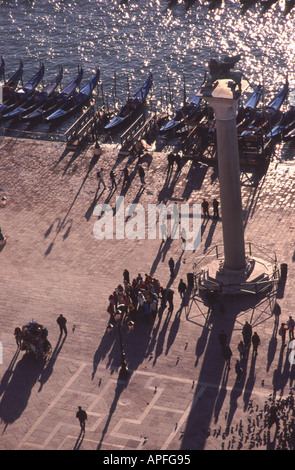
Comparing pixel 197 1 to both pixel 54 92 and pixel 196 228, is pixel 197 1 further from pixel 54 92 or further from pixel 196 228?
pixel 196 228

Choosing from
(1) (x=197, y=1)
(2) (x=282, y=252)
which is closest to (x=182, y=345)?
(2) (x=282, y=252)

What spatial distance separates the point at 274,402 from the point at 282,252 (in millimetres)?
12543

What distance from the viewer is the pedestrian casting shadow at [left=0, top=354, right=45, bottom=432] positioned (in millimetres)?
40625

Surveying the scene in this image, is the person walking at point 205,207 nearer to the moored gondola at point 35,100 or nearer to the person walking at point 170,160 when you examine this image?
the person walking at point 170,160

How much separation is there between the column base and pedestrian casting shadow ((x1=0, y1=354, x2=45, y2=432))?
971 centimetres

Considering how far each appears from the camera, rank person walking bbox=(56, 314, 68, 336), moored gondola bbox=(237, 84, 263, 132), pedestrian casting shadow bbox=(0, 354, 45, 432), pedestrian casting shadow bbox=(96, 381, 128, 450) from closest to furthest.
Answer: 1. pedestrian casting shadow bbox=(96, 381, 128, 450)
2. pedestrian casting shadow bbox=(0, 354, 45, 432)
3. person walking bbox=(56, 314, 68, 336)
4. moored gondola bbox=(237, 84, 263, 132)

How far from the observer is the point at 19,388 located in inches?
1657

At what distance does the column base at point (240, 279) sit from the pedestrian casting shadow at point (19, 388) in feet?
31.9

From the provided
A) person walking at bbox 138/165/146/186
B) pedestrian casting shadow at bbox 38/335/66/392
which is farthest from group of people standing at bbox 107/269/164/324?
person walking at bbox 138/165/146/186

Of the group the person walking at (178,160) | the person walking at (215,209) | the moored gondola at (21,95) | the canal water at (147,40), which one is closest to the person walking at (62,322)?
the person walking at (215,209)

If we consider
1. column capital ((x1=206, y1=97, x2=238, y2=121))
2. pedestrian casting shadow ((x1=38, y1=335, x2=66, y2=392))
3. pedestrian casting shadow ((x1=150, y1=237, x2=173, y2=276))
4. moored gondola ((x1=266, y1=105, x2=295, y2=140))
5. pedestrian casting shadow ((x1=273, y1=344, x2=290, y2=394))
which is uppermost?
column capital ((x1=206, y1=97, x2=238, y2=121))

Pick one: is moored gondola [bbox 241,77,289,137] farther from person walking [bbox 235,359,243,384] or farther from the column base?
person walking [bbox 235,359,243,384]

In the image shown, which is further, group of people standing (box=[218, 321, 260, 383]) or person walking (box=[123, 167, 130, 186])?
person walking (box=[123, 167, 130, 186])

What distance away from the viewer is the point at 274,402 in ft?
130
